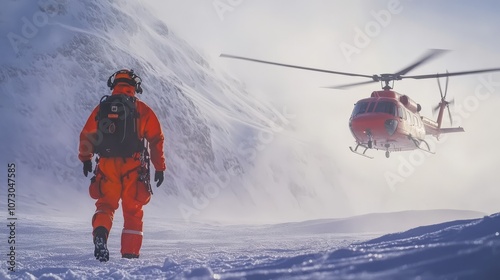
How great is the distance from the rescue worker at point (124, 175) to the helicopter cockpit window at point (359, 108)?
9.76 meters

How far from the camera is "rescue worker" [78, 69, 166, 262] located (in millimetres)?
5352

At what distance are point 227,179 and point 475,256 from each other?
51.8 metres

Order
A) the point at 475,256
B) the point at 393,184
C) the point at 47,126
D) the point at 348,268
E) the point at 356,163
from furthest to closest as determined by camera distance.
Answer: the point at 356,163
the point at 393,184
the point at 47,126
the point at 348,268
the point at 475,256

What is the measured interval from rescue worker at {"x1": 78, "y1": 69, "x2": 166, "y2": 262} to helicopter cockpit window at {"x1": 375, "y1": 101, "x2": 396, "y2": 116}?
9.69 meters

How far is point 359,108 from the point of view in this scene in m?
14.6

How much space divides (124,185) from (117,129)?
653 millimetres

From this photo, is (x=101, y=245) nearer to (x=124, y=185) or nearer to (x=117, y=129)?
(x=124, y=185)

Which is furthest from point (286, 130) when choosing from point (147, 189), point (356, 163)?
point (147, 189)

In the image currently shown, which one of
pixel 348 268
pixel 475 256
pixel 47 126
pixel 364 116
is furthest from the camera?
pixel 47 126

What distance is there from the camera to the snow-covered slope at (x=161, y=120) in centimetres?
4162

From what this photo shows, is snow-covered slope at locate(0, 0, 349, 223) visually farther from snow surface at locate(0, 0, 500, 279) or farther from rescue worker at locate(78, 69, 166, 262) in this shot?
rescue worker at locate(78, 69, 166, 262)

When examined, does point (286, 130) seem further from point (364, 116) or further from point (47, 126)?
point (364, 116)

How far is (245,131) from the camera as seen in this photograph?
66250 mm

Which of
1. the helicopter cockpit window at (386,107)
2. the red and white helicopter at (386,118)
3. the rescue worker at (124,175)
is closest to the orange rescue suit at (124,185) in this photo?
the rescue worker at (124,175)
